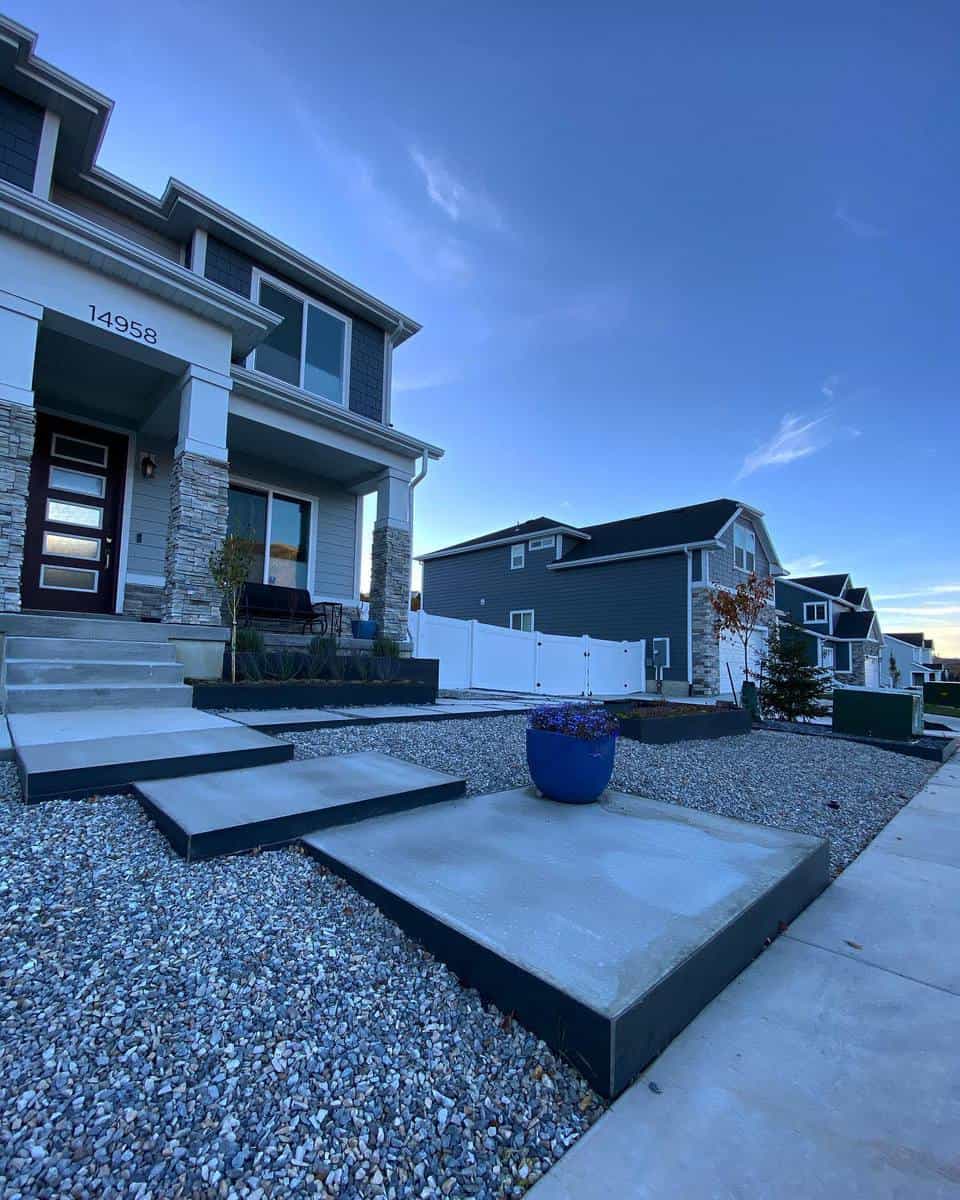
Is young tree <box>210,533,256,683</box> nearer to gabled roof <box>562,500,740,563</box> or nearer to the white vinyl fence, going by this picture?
the white vinyl fence

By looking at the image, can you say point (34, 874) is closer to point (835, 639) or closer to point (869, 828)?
point (869, 828)

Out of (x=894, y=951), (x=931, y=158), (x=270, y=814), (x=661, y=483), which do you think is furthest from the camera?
(x=661, y=483)

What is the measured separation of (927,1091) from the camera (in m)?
1.35

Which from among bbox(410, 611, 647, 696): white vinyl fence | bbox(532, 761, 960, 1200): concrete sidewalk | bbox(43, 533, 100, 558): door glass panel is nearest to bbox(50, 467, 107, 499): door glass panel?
bbox(43, 533, 100, 558): door glass panel

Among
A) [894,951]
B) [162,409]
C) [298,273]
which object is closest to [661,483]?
[298,273]

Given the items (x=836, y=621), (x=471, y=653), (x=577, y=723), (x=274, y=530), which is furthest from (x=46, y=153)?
(x=836, y=621)

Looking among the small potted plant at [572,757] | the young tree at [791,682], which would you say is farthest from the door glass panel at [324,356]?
the young tree at [791,682]

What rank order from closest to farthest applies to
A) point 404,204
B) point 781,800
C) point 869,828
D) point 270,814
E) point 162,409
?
point 270,814 → point 869,828 → point 781,800 → point 162,409 → point 404,204

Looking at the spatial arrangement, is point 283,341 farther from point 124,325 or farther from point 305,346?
point 124,325

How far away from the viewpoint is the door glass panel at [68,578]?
7.04m

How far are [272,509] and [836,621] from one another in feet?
83.1

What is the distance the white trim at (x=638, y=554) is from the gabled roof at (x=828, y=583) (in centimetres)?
1190

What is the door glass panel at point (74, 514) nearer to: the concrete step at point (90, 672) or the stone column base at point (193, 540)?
the stone column base at point (193, 540)

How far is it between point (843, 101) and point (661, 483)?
431 inches
